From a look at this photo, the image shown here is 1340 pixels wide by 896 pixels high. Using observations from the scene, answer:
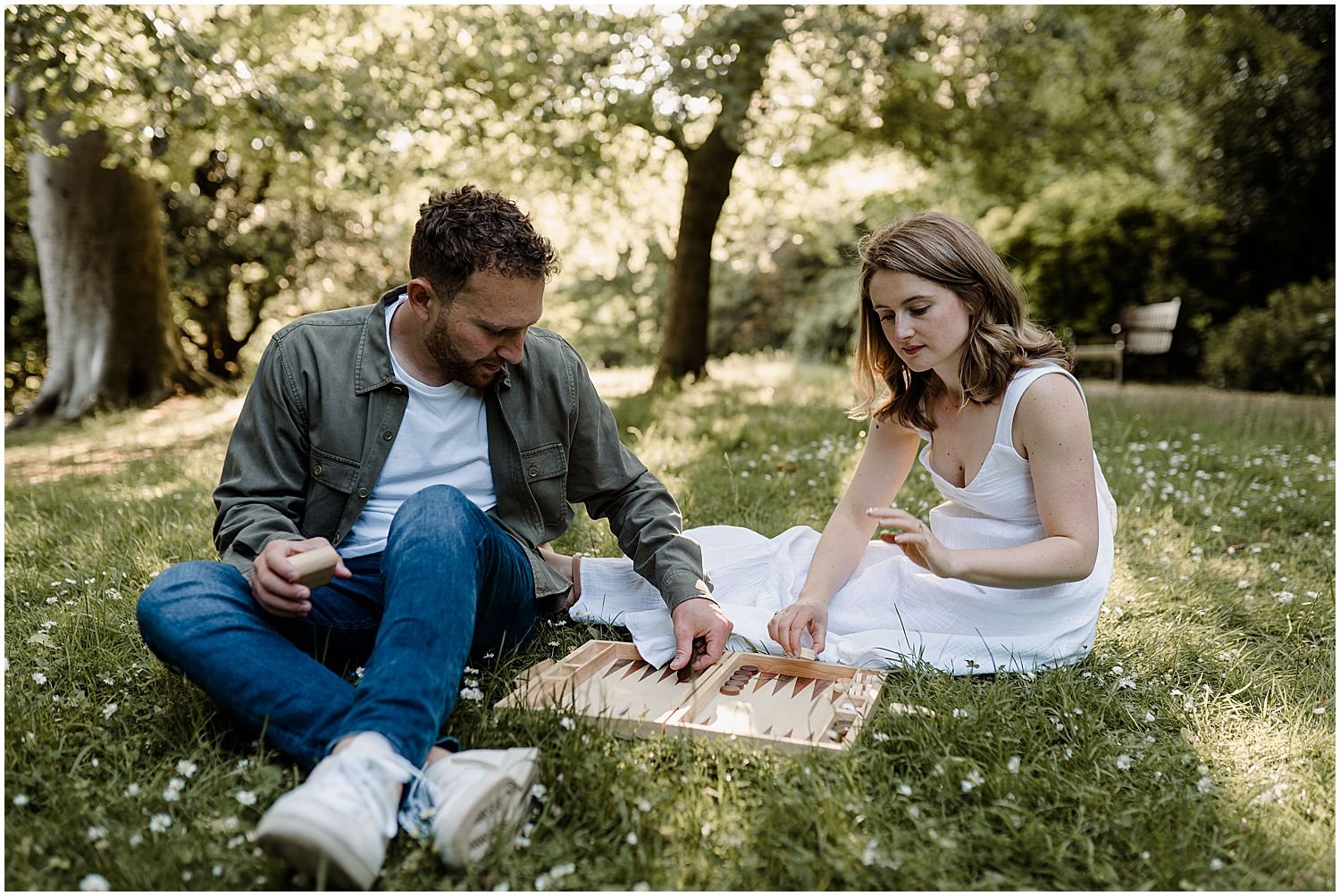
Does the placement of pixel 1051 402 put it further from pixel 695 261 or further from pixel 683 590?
pixel 695 261

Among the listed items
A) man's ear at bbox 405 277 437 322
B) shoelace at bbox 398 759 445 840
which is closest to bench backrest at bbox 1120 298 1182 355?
man's ear at bbox 405 277 437 322

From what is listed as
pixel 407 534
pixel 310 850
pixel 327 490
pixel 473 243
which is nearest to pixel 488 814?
pixel 310 850

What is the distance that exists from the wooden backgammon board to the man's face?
880 millimetres

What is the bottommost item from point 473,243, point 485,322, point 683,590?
point 683,590

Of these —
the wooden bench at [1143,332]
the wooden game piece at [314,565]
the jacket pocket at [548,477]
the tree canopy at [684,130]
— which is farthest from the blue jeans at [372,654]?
the wooden bench at [1143,332]

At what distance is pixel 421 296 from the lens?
2.77 m

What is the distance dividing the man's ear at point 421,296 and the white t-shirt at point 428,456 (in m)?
0.18

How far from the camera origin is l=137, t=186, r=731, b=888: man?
6.46 feet

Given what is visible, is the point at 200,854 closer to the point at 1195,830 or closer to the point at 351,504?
the point at 351,504

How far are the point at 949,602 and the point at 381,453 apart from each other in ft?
5.90

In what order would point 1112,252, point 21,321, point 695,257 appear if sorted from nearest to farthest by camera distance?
point 695,257
point 1112,252
point 21,321

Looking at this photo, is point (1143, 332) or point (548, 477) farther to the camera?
Answer: point (1143, 332)

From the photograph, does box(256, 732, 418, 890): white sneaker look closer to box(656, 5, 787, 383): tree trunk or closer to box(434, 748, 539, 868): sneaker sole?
box(434, 748, 539, 868): sneaker sole

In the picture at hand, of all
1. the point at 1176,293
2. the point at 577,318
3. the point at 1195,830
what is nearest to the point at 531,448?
the point at 1195,830
